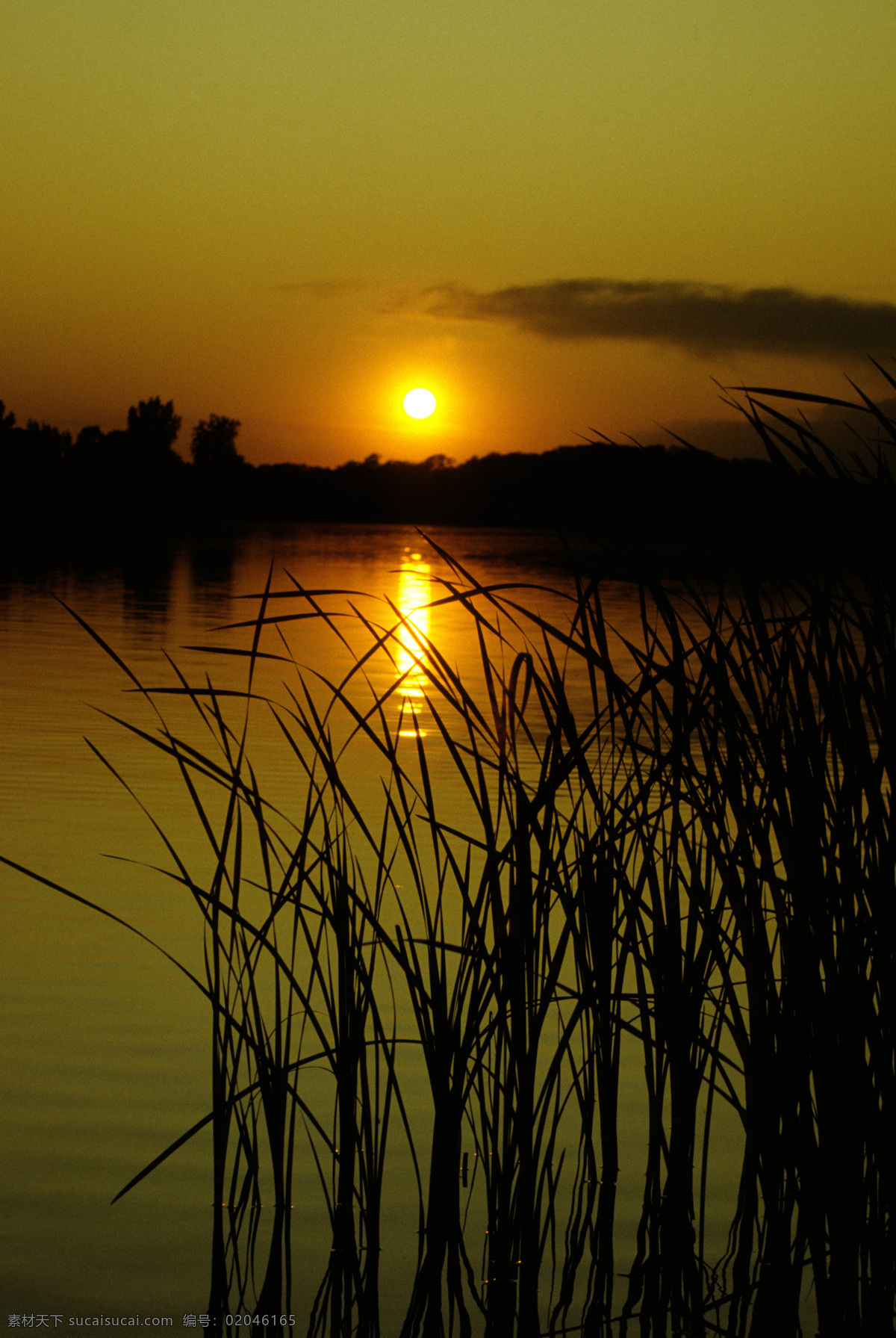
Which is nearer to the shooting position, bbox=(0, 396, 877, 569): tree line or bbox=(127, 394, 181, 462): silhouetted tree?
bbox=(0, 396, 877, 569): tree line

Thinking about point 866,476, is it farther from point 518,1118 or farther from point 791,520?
point 518,1118

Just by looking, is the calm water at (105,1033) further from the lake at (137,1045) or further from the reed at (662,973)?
the reed at (662,973)

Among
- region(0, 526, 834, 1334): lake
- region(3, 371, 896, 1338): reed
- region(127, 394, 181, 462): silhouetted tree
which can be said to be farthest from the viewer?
region(127, 394, 181, 462): silhouetted tree

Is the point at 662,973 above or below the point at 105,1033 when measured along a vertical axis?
above

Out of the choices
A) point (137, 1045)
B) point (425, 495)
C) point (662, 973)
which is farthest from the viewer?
point (425, 495)

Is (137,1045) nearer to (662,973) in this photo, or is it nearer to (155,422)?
(662,973)

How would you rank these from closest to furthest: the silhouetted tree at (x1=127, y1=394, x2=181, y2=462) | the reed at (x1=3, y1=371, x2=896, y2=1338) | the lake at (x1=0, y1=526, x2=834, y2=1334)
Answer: the reed at (x1=3, y1=371, x2=896, y2=1338) < the lake at (x1=0, y1=526, x2=834, y2=1334) < the silhouetted tree at (x1=127, y1=394, x2=181, y2=462)

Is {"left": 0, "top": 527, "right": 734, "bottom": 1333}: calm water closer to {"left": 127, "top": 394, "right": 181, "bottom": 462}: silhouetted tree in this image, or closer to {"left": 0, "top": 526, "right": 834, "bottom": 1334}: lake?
{"left": 0, "top": 526, "right": 834, "bottom": 1334}: lake

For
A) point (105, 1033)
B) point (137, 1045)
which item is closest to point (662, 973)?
point (137, 1045)

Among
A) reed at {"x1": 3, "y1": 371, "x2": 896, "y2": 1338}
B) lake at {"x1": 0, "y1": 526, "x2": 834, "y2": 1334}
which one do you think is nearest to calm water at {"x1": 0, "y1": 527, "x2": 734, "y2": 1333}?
lake at {"x1": 0, "y1": 526, "x2": 834, "y2": 1334}

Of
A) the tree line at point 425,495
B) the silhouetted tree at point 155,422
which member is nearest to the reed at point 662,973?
the tree line at point 425,495

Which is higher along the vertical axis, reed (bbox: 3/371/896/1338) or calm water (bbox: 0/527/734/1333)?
reed (bbox: 3/371/896/1338)

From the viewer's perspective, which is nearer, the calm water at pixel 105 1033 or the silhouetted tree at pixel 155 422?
the calm water at pixel 105 1033

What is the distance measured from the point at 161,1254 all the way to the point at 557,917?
277cm
